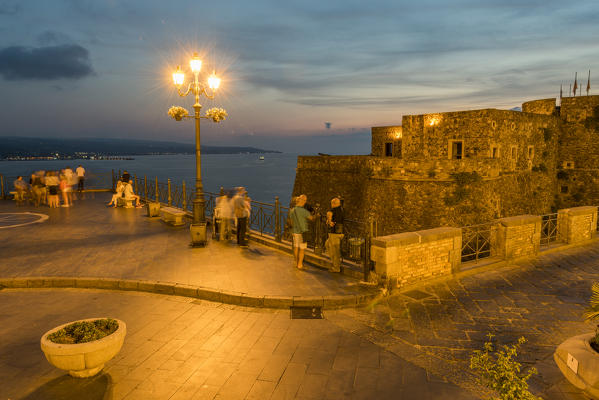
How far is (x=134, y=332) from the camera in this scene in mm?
5078

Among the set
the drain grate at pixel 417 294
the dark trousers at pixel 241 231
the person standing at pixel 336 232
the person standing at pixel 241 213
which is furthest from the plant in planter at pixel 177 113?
the drain grate at pixel 417 294

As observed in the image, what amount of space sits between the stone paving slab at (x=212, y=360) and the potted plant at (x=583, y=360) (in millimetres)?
1103

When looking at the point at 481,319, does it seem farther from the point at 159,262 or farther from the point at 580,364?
the point at 159,262

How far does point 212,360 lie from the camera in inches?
173

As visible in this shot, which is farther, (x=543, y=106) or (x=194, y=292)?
(x=543, y=106)

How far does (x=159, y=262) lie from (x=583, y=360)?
746cm

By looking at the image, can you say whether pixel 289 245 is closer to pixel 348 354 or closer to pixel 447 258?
pixel 447 258

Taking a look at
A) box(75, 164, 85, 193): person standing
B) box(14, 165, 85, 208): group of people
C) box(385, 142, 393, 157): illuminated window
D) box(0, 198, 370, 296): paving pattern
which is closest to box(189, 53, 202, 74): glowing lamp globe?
box(0, 198, 370, 296): paving pattern

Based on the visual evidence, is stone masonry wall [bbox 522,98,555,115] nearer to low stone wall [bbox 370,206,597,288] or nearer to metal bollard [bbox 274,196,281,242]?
low stone wall [bbox 370,206,597,288]

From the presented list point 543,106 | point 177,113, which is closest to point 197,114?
point 177,113

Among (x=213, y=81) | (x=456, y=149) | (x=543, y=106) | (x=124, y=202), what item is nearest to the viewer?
(x=213, y=81)

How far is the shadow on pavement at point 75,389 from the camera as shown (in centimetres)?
365

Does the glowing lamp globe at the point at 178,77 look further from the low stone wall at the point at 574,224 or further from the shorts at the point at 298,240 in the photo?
the low stone wall at the point at 574,224

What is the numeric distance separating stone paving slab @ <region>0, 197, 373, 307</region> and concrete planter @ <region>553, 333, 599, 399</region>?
2.94 m
